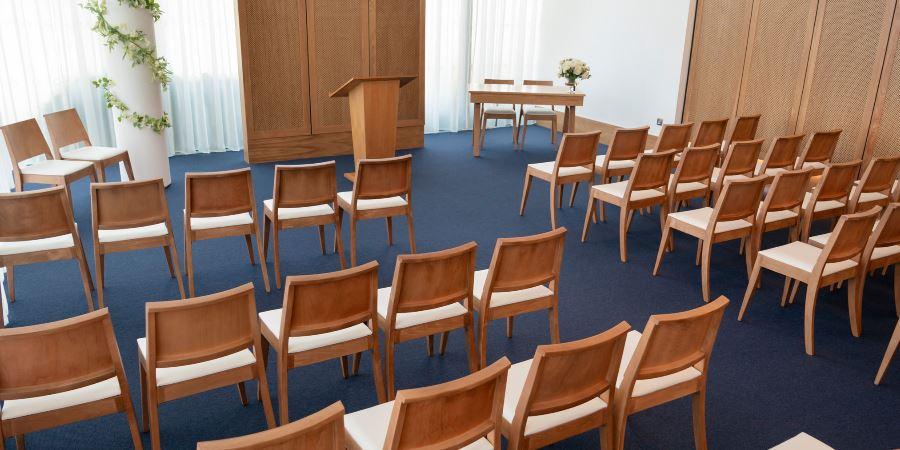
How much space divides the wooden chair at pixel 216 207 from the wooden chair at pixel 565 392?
233 centimetres

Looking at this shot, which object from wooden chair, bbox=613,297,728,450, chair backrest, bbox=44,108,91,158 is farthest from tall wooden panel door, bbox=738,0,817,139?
chair backrest, bbox=44,108,91,158

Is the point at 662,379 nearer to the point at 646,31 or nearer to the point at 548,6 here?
the point at 646,31

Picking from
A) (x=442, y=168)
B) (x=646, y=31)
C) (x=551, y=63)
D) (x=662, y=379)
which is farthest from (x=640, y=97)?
(x=662, y=379)

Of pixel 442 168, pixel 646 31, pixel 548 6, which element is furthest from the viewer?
pixel 548 6

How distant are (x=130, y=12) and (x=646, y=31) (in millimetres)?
5820

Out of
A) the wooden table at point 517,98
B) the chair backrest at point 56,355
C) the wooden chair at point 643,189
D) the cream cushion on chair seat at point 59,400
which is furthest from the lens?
the wooden table at point 517,98

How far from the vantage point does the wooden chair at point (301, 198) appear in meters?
4.32

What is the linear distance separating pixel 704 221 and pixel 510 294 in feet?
6.23

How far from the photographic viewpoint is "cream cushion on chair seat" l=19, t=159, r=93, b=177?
523 centimetres

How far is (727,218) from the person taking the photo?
4477mm

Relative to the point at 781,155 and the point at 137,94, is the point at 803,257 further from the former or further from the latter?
the point at 137,94

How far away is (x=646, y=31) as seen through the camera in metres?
8.48

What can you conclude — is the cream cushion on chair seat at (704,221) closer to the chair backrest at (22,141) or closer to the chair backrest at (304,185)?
the chair backrest at (304,185)

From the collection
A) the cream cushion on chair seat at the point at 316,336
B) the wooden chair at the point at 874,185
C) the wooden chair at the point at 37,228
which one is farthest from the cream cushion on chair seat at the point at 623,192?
the wooden chair at the point at 37,228
